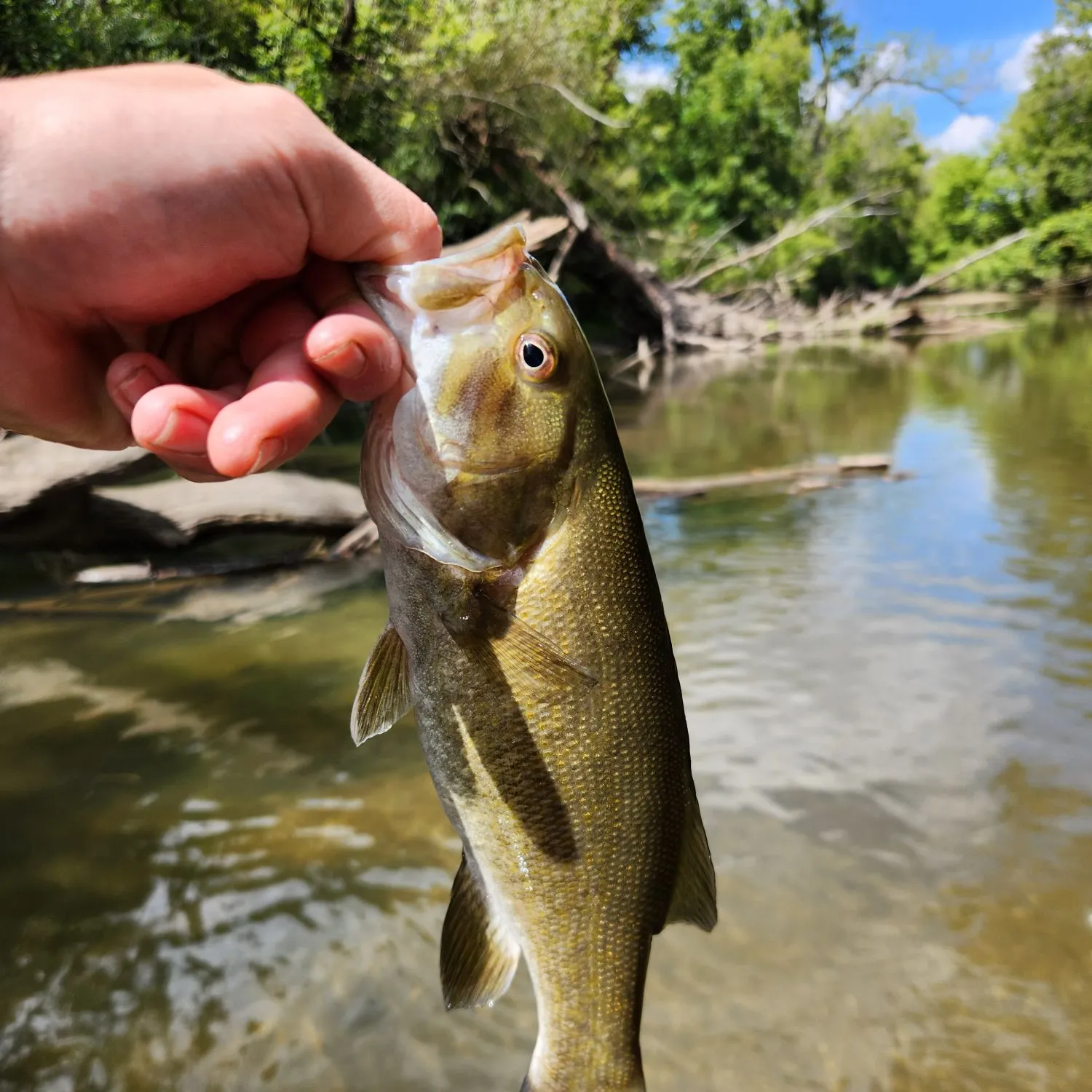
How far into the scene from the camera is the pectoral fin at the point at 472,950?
77.7 inches

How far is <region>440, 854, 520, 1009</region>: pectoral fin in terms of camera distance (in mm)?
1973

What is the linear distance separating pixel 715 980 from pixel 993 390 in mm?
18669

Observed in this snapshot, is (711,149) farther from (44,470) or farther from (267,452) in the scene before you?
(267,452)

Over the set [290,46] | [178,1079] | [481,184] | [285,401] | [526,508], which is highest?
[290,46]

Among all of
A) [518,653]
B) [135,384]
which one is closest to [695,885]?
[518,653]

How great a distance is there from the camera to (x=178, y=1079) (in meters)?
3.18

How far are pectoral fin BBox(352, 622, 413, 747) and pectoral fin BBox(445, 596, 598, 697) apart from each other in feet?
0.57

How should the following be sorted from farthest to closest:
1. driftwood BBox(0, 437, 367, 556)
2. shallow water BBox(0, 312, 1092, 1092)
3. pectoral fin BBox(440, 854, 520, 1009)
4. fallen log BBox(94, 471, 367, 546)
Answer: fallen log BBox(94, 471, 367, 546) → driftwood BBox(0, 437, 367, 556) → shallow water BBox(0, 312, 1092, 1092) → pectoral fin BBox(440, 854, 520, 1009)

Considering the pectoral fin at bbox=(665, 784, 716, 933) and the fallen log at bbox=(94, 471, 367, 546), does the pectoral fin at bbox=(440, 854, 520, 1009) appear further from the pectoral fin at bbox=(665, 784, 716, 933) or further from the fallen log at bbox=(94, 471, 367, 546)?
the fallen log at bbox=(94, 471, 367, 546)

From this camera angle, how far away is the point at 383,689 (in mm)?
1890

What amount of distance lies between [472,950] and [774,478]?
393 inches

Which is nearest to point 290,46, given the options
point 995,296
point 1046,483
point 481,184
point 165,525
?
point 481,184

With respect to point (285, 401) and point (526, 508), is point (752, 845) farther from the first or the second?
point (285, 401)

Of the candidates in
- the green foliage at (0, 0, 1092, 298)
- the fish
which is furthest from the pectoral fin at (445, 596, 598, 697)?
the green foliage at (0, 0, 1092, 298)
